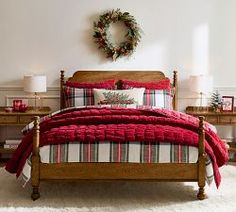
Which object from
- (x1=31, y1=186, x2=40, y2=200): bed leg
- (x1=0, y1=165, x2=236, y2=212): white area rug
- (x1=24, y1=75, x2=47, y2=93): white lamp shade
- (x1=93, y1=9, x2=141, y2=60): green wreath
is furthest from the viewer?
(x1=93, y1=9, x2=141, y2=60): green wreath

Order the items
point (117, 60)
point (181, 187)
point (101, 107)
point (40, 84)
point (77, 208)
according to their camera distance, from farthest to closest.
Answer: point (117, 60) → point (40, 84) → point (101, 107) → point (181, 187) → point (77, 208)

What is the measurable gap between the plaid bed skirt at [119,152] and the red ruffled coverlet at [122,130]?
5cm

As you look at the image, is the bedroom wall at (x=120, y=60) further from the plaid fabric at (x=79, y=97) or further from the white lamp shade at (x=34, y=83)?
the plaid fabric at (x=79, y=97)

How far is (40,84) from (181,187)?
233cm

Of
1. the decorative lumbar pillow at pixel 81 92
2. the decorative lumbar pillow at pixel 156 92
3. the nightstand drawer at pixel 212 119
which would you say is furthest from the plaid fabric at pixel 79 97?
the nightstand drawer at pixel 212 119

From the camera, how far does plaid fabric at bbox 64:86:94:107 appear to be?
5.44m

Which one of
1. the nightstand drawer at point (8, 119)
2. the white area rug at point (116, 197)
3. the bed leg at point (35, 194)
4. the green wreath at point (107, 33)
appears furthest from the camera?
the green wreath at point (107, 33)

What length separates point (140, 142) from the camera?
379 centimetres

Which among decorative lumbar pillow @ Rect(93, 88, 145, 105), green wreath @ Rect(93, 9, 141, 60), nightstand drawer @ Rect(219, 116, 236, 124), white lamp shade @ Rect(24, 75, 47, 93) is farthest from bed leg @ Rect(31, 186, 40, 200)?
nightstand drawer @ Rect(219, 116, 236, 124)

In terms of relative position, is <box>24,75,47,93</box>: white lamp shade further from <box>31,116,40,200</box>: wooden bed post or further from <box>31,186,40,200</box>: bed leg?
<box>31,186,40,200</box>: bed leg

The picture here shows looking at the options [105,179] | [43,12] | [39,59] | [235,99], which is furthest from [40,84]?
[235,99]

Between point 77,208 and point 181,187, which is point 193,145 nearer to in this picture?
point 181,187

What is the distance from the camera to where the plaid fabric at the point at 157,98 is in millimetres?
5453

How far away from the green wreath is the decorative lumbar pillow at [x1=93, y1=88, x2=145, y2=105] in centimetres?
79
